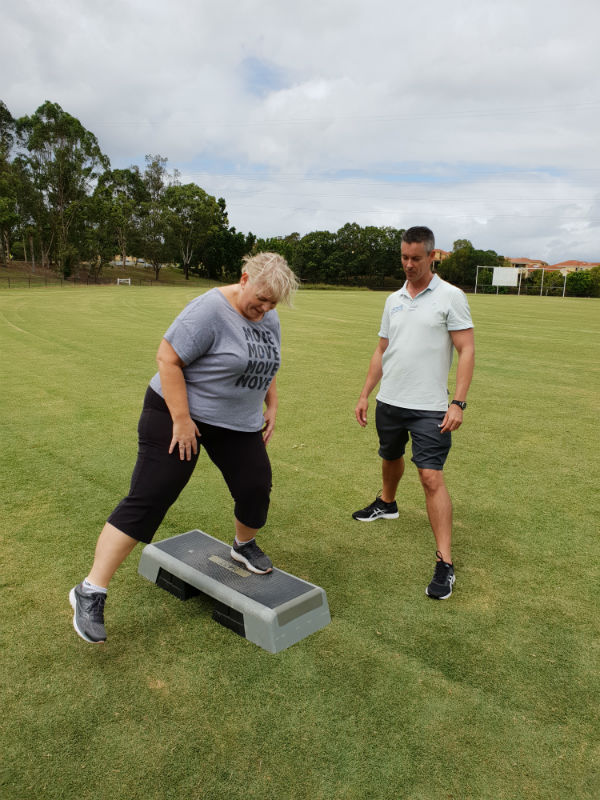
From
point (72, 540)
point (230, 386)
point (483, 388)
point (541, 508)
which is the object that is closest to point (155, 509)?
point (230, 386)

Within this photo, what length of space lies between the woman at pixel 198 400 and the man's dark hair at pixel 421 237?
3.59 ft

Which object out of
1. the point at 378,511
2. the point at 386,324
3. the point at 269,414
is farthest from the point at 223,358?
the point at 378,511

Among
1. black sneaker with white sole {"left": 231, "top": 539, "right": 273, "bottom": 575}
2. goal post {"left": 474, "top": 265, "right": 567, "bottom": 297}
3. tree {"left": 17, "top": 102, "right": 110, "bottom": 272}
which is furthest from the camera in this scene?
goal post {"left": 474, "top": 265, "right": 567, "bottom": 297}

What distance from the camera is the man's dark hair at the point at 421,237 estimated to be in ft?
11.3

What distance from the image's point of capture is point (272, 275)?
8.49 ft

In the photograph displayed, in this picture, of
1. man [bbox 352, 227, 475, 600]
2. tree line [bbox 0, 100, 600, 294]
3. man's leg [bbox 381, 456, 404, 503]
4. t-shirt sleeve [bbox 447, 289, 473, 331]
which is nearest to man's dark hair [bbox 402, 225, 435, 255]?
man [bbox 352, 227, 475, 600]

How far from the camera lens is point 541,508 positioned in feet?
15.2

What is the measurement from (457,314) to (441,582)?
5.17ft

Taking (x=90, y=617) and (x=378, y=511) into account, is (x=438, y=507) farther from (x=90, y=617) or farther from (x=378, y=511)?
(x=90, y=617)

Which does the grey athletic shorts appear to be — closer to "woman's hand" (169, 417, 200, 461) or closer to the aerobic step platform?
the aerobic step platform

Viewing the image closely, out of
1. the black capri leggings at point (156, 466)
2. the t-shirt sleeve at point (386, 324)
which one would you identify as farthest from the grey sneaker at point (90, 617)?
the t-shirt sleeve at point (386, 324)

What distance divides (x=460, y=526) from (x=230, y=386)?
7.92 ft

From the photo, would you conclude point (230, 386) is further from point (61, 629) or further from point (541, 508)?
point (541, 508)

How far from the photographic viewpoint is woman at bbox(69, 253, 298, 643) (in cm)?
261
